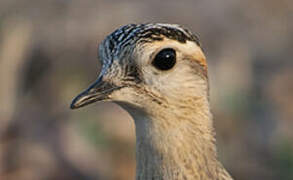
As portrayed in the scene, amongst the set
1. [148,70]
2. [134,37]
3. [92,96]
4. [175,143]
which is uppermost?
→ [134,37]

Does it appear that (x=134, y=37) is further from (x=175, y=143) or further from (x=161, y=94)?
(x=175, y=143)

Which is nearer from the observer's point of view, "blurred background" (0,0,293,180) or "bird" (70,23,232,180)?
"bird" (70,23,232,180)

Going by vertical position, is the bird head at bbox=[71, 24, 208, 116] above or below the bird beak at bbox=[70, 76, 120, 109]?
above

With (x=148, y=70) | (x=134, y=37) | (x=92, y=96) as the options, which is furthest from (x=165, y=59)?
(x=92, y=96)

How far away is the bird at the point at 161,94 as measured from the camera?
4.44 m

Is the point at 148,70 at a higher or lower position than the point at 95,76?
higher

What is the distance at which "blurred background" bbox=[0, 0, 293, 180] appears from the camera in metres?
8.50

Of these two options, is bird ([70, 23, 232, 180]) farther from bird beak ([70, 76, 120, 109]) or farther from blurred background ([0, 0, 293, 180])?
blurred background ([0, 0, 293, 180])

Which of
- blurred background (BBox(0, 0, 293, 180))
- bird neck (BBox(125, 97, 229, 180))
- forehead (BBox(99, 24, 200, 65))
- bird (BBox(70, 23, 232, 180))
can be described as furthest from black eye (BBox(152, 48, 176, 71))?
blurred background (BBox(0, 0, 293, 180))

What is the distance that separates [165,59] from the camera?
4449 millimetres

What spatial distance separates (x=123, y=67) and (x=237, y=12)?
28.6ft

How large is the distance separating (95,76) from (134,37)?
596 centimetres

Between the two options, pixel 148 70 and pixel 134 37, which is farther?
pixel 134 37

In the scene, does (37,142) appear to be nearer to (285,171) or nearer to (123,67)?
(285,171)
